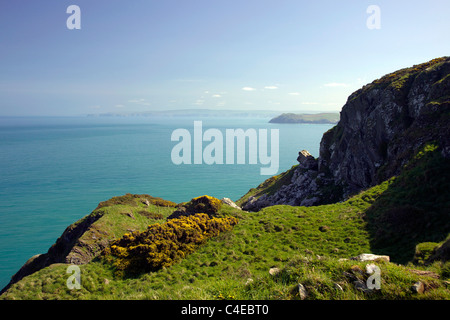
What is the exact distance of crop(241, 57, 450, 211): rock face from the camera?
3030 centimetres

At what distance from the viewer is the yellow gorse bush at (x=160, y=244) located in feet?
61.4

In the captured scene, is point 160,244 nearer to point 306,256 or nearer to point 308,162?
point 306,256

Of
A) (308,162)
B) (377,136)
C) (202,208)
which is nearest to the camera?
(202,208)

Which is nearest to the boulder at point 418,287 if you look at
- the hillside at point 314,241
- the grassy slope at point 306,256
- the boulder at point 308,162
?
the hillside at point 314,241

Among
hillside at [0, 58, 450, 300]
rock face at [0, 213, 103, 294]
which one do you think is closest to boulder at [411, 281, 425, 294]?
hillside at [0, 58, 450, 300]

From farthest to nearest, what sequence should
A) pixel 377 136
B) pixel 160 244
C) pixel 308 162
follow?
1. pixel 308 162
2. pixel 377 136
3. pixel 160 244

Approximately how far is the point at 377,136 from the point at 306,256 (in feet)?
103

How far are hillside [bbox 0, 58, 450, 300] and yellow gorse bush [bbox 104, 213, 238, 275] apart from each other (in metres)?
0.09

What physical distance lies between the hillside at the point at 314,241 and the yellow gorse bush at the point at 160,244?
0.09 meters

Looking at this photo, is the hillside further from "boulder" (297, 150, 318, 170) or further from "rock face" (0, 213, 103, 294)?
"boulder" (297, 150, 318, 170)

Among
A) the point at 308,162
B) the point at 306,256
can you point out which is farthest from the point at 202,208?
the point at 308,162

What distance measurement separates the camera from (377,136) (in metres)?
39.3

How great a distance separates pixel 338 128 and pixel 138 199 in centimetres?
4486
